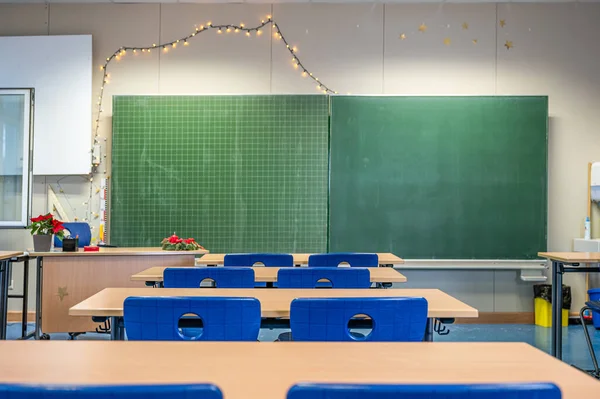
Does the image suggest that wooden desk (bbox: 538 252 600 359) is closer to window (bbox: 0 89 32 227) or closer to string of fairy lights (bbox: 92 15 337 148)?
string of fairy lights (bbox: 92 15 337 148)

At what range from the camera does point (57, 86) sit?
5.84 metres

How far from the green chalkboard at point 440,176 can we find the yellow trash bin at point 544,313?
464mm

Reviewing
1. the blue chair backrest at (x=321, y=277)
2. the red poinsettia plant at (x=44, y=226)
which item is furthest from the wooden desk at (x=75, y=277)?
the blue chair backrest at (x=321, y=277)

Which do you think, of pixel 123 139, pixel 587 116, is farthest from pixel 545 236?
pixel 123 139

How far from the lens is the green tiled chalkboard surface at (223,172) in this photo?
5.71 metres

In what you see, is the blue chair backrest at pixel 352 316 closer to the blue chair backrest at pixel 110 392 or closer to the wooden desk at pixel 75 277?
the blue chair backrest at pixel 110 392

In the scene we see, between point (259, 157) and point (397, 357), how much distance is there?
448 cm

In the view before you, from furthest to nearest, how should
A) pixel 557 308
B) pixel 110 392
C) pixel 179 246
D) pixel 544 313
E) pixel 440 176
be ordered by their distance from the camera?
pixel 440 176 < pixel 544 313 < pixel 179 246 < pixel 557 308 < pixel 110 392

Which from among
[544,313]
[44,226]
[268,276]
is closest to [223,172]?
[44,226]

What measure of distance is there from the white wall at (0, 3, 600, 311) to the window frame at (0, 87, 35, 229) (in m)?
0.63

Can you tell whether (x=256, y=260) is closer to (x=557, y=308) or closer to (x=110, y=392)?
(x=557, y=308)

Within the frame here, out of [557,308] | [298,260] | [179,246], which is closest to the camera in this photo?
[557,308]

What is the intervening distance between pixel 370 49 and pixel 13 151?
377 centimetres

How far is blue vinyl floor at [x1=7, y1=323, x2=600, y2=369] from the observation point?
4.70 meters
